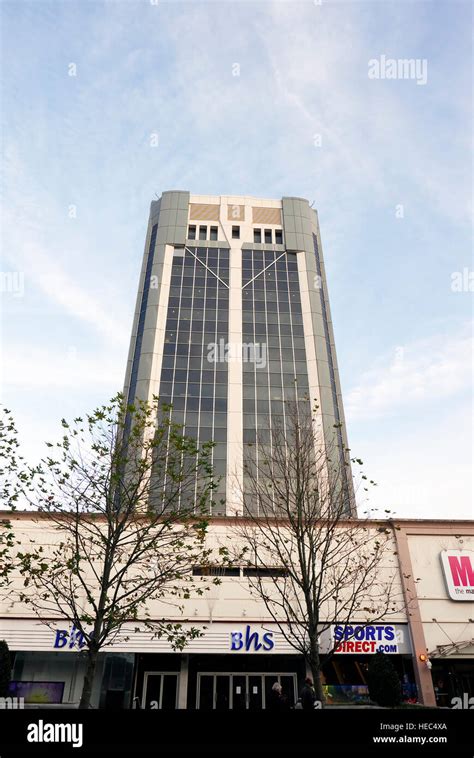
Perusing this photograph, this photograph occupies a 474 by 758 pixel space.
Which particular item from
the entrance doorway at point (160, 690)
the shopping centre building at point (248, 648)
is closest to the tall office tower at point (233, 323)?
the shopping centre building at point (248, 648)

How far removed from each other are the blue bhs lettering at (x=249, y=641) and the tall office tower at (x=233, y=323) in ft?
49.3

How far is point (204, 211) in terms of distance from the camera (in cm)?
5453

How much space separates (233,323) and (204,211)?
17.3 m

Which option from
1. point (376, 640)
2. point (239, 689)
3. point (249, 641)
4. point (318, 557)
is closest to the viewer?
point (249, 641)

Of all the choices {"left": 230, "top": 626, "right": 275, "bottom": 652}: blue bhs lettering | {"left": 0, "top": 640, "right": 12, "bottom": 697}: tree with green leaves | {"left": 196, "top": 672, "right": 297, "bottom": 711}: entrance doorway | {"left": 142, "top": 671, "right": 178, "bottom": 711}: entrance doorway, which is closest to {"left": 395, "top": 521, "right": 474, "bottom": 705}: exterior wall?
{"left": 196, "top": 672, "right": 297, "bottom": 711}: entrance doorway

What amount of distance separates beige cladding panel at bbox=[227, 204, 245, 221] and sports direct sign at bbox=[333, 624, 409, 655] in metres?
45.9

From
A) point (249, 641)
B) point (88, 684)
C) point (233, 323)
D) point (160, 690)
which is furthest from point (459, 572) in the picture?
point (233, 323)

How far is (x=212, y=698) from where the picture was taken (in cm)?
1991

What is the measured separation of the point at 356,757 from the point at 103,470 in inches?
451

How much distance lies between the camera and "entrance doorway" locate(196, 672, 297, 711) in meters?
19.9

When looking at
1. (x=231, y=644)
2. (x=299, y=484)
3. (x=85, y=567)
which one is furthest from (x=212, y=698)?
(x=299, y=484)

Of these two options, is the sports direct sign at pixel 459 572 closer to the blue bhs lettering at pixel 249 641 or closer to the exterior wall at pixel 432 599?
the exterior wall at pixel 432 599

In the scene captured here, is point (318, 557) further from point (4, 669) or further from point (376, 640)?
point (4, 669)

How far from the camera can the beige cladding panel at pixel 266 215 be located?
5438 cm
